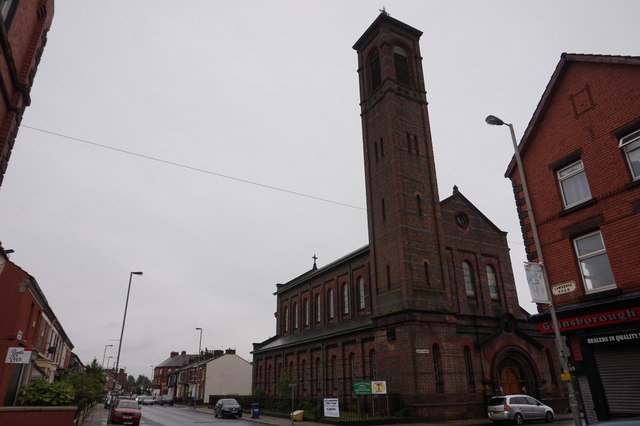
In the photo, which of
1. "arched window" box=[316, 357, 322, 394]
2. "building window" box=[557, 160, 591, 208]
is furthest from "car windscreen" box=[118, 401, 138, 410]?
"building window" box=[557, 160, 591, 208]

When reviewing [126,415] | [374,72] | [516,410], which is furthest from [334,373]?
[374,72]

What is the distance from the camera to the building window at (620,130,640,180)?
12.0 metres

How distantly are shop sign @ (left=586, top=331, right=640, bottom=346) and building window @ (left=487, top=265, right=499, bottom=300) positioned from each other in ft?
58.4

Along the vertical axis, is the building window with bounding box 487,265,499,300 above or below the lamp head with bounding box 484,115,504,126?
below

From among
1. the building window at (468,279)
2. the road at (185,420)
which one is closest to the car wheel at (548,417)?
the building window at (468,279)

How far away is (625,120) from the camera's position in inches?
491

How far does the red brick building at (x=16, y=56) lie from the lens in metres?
8.21

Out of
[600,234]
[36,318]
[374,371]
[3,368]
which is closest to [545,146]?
[600,234]

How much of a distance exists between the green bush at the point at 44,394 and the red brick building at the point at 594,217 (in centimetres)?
1919

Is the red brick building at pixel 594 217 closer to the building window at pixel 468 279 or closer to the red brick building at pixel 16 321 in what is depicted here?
the building window at pixel 468 279

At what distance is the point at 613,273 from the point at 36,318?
2967cm

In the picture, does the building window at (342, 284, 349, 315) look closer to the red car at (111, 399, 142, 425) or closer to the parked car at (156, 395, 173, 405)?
the red car at (111, 399, 142, 425)

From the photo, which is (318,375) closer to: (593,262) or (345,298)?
(345,298)

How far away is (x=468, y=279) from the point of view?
2928 centimetres
